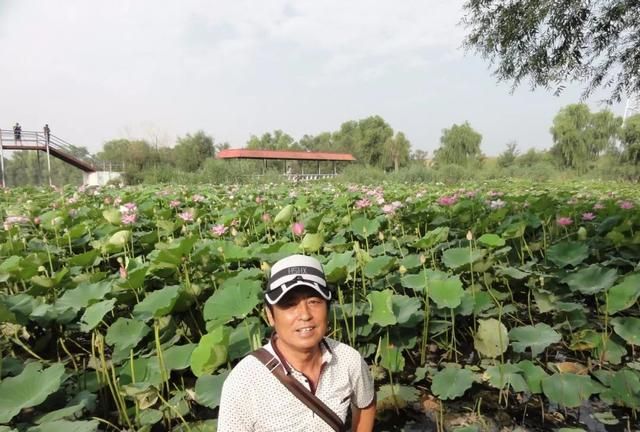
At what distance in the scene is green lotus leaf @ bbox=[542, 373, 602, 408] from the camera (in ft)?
4.54

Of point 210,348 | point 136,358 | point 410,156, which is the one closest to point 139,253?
point 136,358

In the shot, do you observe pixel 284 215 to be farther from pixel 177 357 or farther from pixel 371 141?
pixel 371 141

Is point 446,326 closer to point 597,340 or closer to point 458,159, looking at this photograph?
point 597,340

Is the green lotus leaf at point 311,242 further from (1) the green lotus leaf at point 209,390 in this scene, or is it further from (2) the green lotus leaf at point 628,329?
(2) the green lotus leaf at point 628,329

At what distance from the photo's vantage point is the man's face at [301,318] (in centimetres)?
90

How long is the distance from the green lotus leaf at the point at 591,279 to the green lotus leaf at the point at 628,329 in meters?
0.18

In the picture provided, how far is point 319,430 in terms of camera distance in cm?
92

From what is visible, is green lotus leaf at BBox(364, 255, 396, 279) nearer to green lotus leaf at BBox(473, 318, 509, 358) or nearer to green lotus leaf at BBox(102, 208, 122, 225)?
green lotus leaf at BBox(473, 318, 509, 358)

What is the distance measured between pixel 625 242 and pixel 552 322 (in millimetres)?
795

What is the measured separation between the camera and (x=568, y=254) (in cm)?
225

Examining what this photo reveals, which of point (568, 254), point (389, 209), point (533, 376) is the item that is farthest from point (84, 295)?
point (568, 254)

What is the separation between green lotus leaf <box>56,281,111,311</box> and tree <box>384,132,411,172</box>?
39.9 meters

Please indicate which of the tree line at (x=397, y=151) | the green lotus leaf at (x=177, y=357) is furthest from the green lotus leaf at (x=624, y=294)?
the tree line at (x=397, y=151)

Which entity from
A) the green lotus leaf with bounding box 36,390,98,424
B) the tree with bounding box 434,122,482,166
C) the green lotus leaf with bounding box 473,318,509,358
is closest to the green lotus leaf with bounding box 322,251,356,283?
the green lotus leaf with bounding box 473,318,509,358
